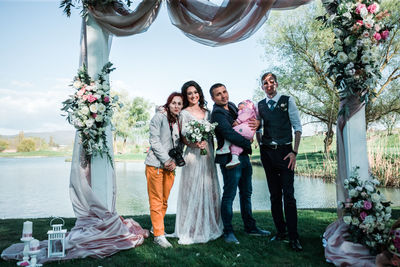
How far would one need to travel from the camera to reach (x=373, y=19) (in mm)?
3021

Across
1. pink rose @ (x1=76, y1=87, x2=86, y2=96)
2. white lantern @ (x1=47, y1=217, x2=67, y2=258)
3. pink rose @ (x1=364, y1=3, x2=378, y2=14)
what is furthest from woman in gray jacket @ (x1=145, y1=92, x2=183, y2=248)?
pink rose @ (x1=364, y1=3, x2=378, y2=14)

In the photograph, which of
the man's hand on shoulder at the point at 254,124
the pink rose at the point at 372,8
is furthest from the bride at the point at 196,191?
the pink rose at the point at 372,8

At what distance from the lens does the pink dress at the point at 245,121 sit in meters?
3.47

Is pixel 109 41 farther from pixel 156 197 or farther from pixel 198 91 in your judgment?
pixel 156 197

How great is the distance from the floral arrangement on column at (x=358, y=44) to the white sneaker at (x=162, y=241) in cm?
237

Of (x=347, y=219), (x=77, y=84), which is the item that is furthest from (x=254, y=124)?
(x=77, y=84)

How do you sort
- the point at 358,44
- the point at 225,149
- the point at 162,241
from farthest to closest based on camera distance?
the point at 225,149
the point at 162,241
the point at 358,44

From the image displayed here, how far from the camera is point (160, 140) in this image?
358 centimetres

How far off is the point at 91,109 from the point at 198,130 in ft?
3.91

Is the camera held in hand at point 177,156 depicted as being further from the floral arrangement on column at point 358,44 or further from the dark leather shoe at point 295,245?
the floral arrangement on column at point 358,44

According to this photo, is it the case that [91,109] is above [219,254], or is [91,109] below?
above

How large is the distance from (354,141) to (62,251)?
318 centimetres

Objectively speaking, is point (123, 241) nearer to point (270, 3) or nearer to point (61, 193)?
point (270, 3)

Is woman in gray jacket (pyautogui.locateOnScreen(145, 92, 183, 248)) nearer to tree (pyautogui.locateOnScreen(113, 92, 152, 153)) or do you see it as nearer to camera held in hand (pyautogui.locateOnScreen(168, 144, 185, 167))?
camera held in hand (pyautogui.locateOnScreen(168, 144, 185, 167))
